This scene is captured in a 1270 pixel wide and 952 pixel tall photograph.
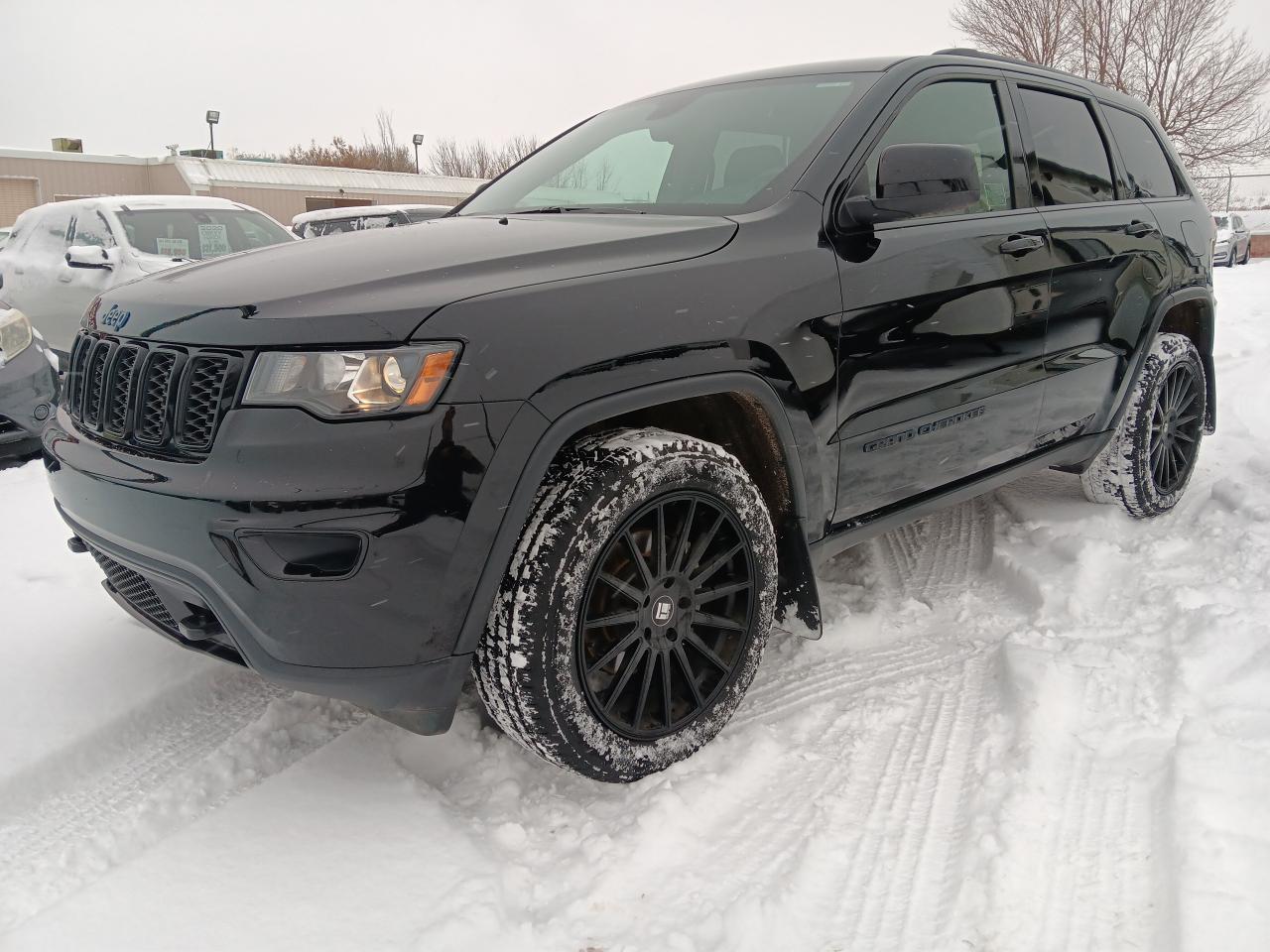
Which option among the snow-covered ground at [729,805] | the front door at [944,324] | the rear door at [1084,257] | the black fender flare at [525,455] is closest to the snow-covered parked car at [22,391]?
the snow-covered ground at [729,805]

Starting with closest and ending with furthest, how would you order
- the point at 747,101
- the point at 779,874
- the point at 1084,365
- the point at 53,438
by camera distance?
the point at 779,874, the point at 53,438, the point at 747,101, the point at 1084,365

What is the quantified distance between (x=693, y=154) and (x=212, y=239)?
6912 millimetres

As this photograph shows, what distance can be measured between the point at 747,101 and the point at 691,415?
4.08ft

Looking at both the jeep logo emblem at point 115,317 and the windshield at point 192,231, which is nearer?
the jeep logo emblem at point 115,317

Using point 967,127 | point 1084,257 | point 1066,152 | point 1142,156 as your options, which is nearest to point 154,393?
point 967,127

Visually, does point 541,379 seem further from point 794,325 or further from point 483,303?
point 794,325

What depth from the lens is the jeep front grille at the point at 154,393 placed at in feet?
6.21

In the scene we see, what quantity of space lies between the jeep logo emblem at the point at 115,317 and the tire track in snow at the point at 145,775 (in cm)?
105

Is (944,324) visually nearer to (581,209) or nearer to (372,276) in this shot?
(581,209)

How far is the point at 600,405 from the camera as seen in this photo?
2000 millimetres

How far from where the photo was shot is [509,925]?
1.83 m

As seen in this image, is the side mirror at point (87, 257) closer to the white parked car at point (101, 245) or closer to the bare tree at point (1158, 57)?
the white parked car at point (101, 245)

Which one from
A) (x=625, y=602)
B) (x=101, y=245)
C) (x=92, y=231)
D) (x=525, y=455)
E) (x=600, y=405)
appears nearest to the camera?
(x=525, y=455)

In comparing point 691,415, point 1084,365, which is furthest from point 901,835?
point 1084,365
